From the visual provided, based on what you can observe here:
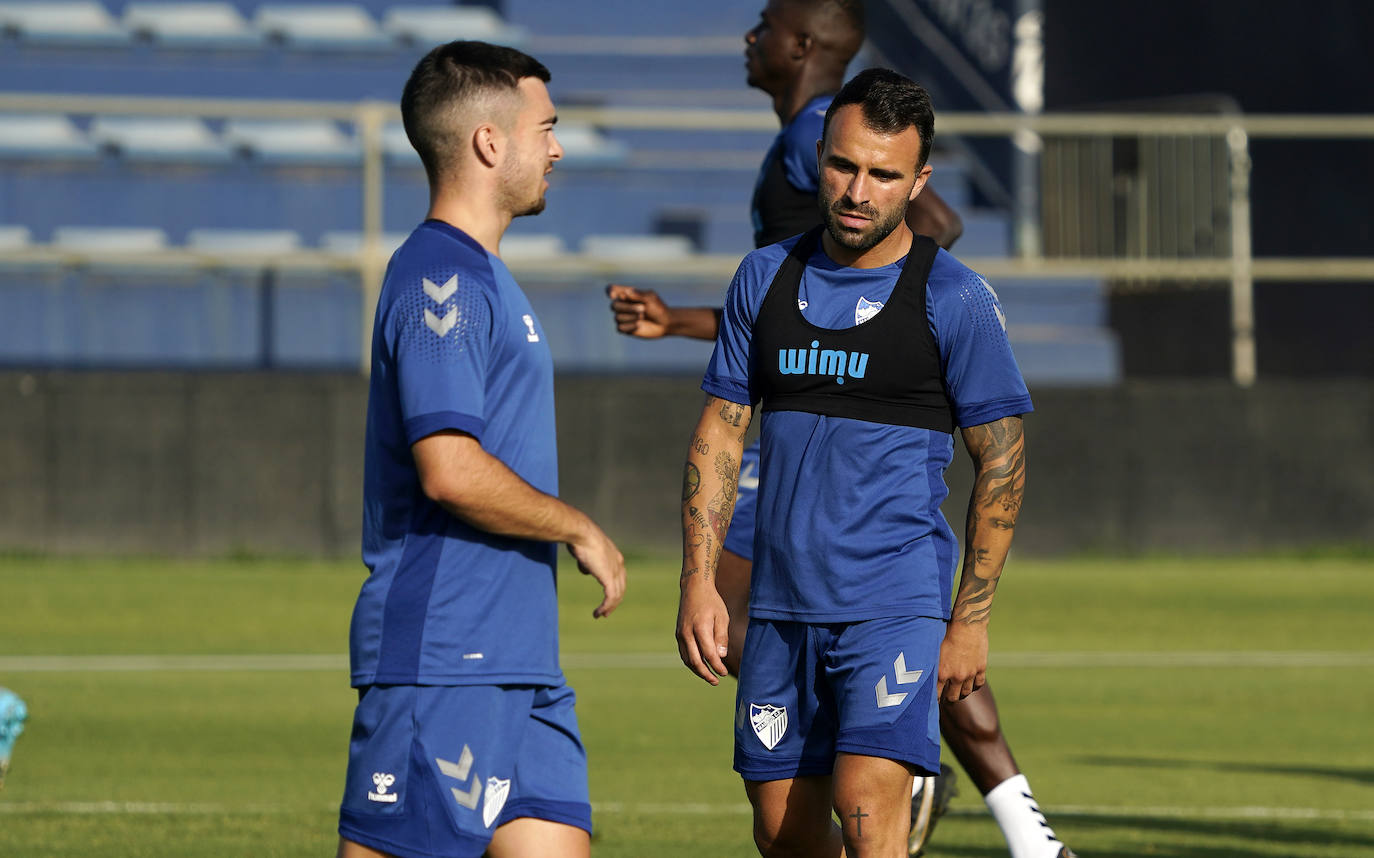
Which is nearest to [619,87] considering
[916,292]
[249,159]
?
[249,159]

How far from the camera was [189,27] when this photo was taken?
2261 centimetres

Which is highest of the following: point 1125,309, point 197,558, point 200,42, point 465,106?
point 200,42

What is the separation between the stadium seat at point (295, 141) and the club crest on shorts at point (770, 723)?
52.0 ft

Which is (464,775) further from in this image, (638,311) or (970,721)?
(638,311)

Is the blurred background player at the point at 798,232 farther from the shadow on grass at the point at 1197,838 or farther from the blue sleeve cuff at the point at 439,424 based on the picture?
the blue sleeve cuff at the point at 439,424

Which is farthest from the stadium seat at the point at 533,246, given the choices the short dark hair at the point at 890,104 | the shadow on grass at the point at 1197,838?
the short dark hair at the point at 890,104

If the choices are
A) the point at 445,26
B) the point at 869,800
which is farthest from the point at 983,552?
the point at 445,26

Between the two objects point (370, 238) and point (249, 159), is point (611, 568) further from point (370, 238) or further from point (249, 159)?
point (249, 159)

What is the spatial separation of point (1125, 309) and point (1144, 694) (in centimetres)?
1077

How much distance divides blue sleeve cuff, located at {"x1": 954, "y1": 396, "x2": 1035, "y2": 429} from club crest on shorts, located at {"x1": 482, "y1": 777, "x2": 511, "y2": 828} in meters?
1.34

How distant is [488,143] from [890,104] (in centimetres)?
97

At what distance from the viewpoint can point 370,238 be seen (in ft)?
56.0

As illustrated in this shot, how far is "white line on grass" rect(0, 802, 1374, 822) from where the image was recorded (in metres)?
7.00

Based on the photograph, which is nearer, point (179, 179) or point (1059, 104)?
point (179, 179)
